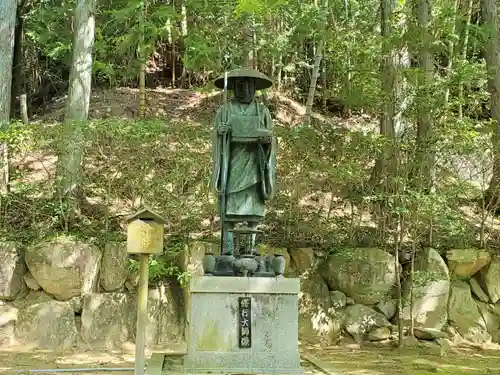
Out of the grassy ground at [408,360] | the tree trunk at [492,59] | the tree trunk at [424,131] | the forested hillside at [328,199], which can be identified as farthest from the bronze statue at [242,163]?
the tree trunk at [492,59]

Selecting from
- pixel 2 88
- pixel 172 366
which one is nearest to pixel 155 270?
pixel 172 366

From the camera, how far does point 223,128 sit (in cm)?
613

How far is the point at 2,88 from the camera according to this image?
33.0 ft

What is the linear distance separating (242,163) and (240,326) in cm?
171

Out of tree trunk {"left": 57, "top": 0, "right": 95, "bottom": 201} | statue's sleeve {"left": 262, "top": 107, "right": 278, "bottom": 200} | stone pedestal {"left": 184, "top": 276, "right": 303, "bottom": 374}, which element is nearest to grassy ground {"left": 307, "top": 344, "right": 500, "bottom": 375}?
stone pedestal {"left": 184, "top": 276, "right": 303, "bottom": 374}

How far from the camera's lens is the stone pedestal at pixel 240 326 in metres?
5.52

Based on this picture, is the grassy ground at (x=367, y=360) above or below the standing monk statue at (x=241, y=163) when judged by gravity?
below

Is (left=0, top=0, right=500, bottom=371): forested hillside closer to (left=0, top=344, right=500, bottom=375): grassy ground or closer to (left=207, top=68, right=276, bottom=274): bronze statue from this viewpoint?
(left=0, top=344, right=500, bottom=375): grassy ground

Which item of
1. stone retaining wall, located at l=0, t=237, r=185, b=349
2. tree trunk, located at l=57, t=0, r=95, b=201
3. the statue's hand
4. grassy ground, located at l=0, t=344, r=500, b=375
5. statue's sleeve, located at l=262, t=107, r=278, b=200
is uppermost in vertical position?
tree trunk, located at l=57, t=0, r=95, b=201

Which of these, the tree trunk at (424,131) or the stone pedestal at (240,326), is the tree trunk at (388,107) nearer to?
the tree trunk at (424,131)

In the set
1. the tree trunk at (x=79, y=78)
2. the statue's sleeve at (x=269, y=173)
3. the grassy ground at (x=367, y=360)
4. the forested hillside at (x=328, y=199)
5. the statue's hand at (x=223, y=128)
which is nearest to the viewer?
the statue's hand at (x=223, y=128)

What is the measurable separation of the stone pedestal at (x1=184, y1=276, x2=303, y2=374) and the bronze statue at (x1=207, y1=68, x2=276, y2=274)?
570 mm

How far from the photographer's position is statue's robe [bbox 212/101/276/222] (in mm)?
6207

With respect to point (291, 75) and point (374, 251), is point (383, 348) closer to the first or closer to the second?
point (374, 251)
